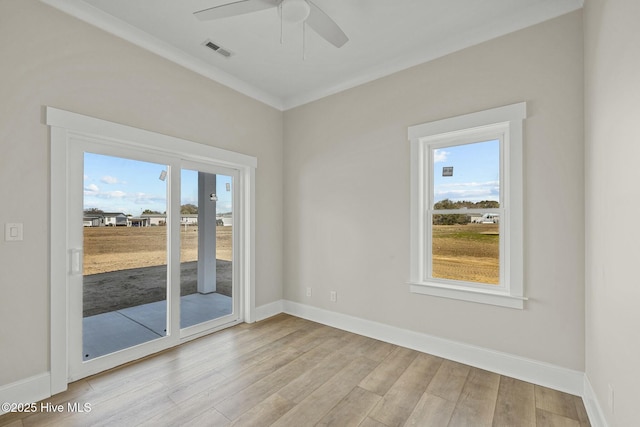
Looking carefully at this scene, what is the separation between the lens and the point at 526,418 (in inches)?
77.1

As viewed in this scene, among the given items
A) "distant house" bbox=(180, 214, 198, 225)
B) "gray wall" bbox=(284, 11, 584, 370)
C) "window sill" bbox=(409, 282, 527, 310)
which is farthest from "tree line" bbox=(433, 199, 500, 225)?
"distant house" bbox=(180, 214, 198, 225)

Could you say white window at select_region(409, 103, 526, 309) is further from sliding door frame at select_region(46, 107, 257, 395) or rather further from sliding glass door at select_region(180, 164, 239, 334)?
sliding door frame at select_region(46, 107, 257, 395)

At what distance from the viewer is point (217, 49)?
117 inches

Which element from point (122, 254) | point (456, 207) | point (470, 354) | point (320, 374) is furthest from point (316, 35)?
point (470, 354)

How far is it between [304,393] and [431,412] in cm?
93

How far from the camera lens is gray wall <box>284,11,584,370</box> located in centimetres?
227

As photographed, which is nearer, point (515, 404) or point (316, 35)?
point (515, 404)

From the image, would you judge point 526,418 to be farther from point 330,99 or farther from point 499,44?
point 330,99

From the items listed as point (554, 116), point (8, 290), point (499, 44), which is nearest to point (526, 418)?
point (554, 116)

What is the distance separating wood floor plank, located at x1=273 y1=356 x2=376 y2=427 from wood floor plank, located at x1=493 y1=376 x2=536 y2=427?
3.30 feet

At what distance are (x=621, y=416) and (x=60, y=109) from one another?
4099mm

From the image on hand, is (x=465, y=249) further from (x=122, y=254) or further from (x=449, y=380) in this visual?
(x=122, y=254)

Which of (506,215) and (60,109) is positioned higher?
(60,109)

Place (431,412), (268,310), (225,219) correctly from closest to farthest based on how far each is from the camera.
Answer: (431,412) < (225,219) < (268,310)
